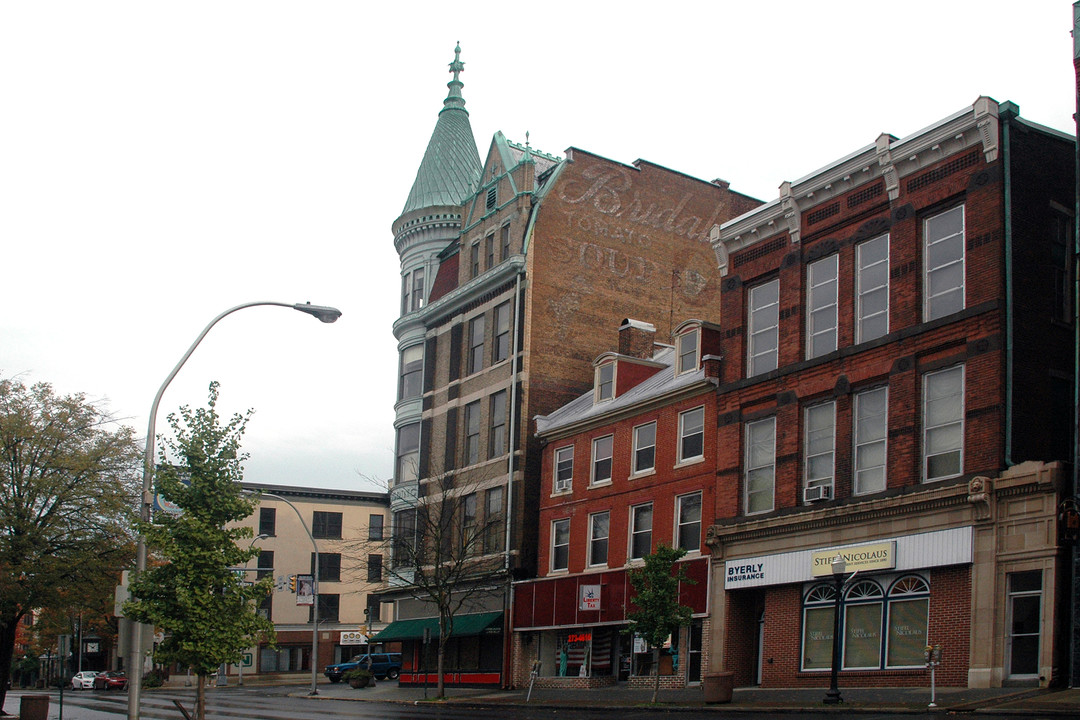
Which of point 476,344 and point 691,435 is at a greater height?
point 476,344

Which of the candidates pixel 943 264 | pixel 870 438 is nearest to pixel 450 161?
pixel 870 438

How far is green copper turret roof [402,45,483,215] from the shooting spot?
55188mm

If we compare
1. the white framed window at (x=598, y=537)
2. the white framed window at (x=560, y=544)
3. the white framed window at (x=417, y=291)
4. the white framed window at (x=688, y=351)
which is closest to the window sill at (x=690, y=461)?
the white framed window at (x=688, y=351)

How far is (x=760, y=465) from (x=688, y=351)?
251 inches

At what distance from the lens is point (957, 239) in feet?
93.2

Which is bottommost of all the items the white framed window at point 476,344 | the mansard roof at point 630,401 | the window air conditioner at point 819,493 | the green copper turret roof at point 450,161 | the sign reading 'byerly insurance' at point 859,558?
the sign reading 'byerly insurance' at point 859,558

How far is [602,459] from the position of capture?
41.5 metres

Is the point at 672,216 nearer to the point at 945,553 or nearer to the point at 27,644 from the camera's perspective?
the point at 945,553

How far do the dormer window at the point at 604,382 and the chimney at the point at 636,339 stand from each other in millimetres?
2790

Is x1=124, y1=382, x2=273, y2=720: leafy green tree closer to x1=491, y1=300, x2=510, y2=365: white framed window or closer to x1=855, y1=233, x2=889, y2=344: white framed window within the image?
x1=855, y1=233, x2=889, y2=344: white framed window

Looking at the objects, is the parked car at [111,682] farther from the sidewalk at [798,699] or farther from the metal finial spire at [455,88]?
the metal finial spire at [455,88]

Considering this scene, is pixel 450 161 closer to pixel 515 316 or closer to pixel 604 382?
pixel 515 316

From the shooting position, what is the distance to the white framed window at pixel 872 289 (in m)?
30.3

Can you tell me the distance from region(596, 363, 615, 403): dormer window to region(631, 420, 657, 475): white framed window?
3230 millimetres
